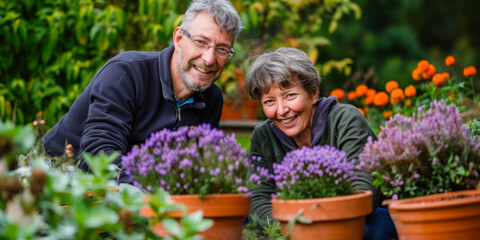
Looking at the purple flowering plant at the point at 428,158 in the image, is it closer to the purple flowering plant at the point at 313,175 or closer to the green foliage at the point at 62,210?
the purple flowering plant at the point at 313,175

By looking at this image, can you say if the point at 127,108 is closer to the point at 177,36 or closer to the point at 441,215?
the point at 177,36

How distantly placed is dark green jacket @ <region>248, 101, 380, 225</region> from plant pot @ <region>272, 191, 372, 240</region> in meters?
0.40

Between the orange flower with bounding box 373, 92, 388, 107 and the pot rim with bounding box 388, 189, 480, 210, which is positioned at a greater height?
the pot rim with bounding box 388, 189, 480, 210

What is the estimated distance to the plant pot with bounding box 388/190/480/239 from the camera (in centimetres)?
147

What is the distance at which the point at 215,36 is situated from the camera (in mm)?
2557

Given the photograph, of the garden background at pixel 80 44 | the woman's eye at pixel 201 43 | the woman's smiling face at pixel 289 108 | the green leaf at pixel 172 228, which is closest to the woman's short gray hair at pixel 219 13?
the woman's eye at pixel 201 43

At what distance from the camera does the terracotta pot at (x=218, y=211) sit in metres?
1.55

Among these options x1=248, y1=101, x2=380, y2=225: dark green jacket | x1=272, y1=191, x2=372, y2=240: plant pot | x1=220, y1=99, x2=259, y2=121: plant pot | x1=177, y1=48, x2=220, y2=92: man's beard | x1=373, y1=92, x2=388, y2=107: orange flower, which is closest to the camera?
x1=272, y1=191, x2=372, y2=240: plant pot

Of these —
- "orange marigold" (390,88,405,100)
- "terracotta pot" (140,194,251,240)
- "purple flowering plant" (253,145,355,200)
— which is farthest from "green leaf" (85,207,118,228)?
"orange marigold" (390,88,405,100)

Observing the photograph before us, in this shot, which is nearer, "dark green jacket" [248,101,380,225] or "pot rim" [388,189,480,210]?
"pot rim" [388,189,480,210]

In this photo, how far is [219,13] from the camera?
258 centimetres

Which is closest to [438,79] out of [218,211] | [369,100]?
[369,100]

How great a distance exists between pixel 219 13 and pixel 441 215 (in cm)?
148

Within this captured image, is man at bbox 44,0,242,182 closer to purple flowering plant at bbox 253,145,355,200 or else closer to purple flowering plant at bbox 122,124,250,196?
purple flowering plant at bbox 122,124,250,196
